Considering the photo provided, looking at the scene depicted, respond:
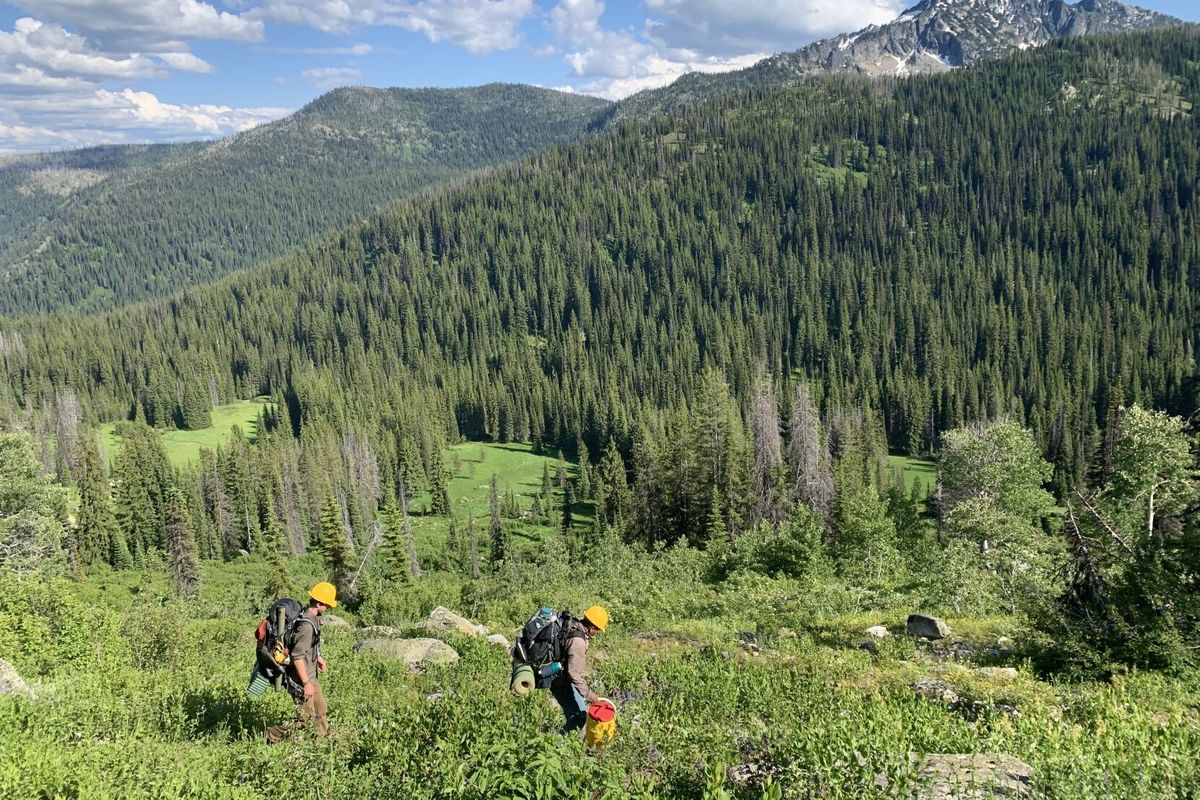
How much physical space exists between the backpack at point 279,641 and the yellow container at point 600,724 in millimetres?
5683

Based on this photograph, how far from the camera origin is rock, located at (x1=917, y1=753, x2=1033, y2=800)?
25.1ft

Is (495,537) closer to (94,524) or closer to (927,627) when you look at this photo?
(94,524)

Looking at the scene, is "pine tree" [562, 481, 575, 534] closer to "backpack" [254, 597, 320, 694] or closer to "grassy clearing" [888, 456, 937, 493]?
"grassy clearing" [888, 456, 937, 493]

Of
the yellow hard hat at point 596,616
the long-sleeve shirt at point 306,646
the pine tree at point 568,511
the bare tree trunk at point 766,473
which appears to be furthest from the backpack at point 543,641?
the pine tree at point 568,511

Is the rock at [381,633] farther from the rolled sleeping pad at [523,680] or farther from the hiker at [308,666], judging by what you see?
the rolled sleeping pad at [523,680]

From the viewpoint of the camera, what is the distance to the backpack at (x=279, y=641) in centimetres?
1218

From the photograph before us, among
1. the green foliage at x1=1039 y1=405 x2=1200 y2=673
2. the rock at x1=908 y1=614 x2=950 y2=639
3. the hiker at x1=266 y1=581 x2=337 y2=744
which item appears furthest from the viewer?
the rock at x1=908 y1=614 x2=950 y2=639

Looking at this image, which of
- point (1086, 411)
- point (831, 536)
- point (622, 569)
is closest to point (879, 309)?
point (1086, 411)

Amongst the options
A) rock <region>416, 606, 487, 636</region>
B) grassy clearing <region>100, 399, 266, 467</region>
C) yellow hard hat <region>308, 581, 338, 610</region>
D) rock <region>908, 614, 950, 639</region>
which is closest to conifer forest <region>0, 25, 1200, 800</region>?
rock <region>908, 614, 950, 639</region>

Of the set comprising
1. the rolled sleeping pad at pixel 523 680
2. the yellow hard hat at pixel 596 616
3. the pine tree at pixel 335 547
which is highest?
the yellow hard hat at pixel 596 616

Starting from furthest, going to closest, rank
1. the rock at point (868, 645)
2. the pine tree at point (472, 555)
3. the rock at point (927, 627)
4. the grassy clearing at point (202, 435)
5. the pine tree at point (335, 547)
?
the grassy clearing at point (202, 435)
the pine tree at point (472, 555)
the pine tree at point (335, 547)
the rock at point (927, 627)
the rock at point (868, 645)

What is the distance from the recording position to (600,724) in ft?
32.2

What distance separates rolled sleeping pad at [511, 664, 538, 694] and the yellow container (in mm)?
993

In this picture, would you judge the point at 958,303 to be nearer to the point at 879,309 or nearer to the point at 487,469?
the point at 879,309
